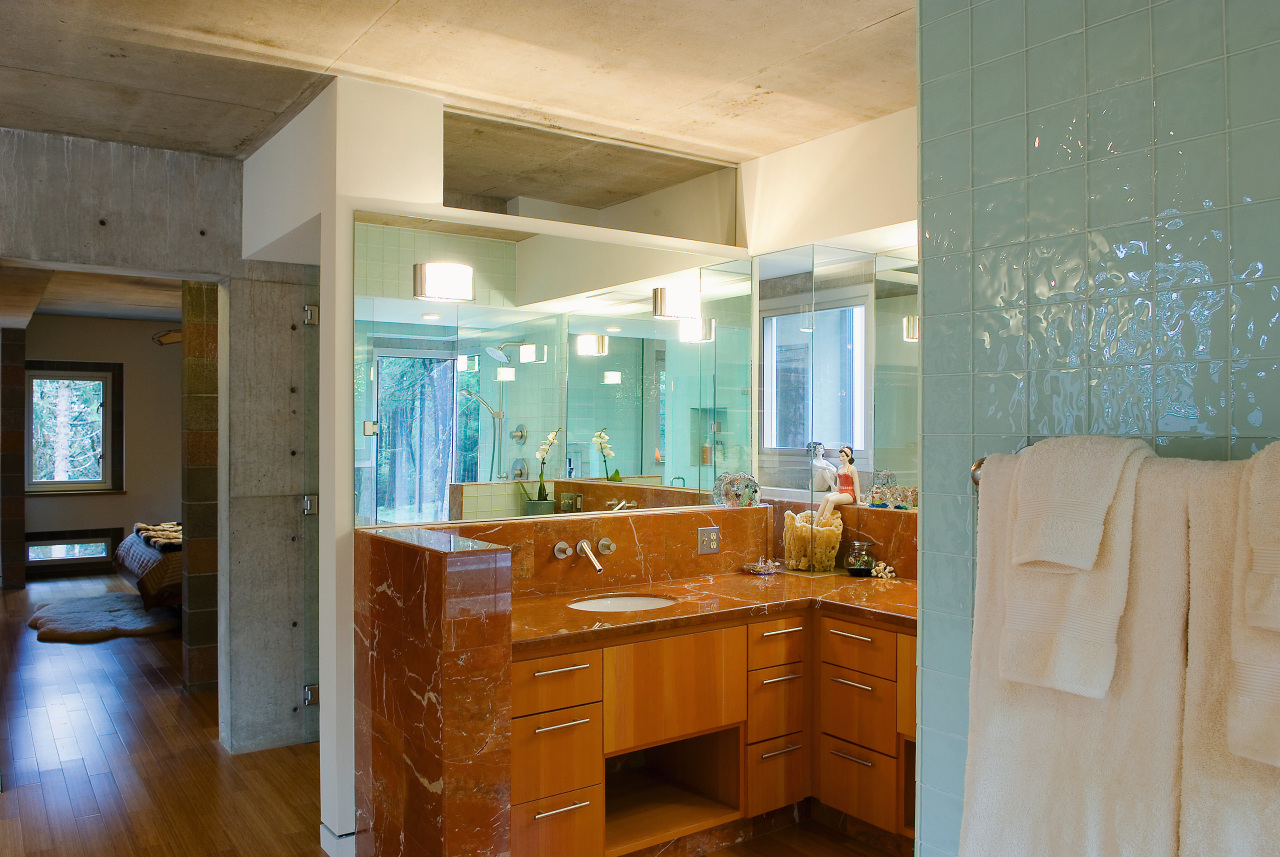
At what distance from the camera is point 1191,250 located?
4.08 feet

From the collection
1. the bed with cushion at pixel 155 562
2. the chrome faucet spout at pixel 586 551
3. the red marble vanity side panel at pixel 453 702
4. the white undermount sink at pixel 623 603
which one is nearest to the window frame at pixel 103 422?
the bed with cushion at pixel 155 562

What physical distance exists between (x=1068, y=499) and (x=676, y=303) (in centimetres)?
285

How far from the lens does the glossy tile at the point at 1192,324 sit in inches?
47.9

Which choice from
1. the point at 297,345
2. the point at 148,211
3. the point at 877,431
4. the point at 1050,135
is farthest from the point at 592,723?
the point at 148,211

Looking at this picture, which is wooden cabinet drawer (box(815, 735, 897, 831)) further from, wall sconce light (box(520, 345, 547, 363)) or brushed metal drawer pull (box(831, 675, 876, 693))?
wall sconce light (box(520, 345, 547, 363))

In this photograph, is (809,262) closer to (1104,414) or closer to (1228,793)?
(1104,414)

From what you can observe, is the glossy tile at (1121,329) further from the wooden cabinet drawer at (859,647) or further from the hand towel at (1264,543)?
the wooden cabinet drawer at (859,647)

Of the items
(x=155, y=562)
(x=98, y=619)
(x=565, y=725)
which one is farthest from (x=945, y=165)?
(x=98, y=619)

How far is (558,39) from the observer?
287 centimetres

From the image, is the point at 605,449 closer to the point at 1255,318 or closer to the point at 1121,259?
the point at 1121,259

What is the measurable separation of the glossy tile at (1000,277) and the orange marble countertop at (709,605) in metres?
1.68

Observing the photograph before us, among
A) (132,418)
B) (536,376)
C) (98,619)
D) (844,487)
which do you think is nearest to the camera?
(536,376)

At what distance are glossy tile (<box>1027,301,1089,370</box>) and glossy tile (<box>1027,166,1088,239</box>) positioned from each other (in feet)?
0.36

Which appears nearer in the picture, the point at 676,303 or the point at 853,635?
the point at 853,635
